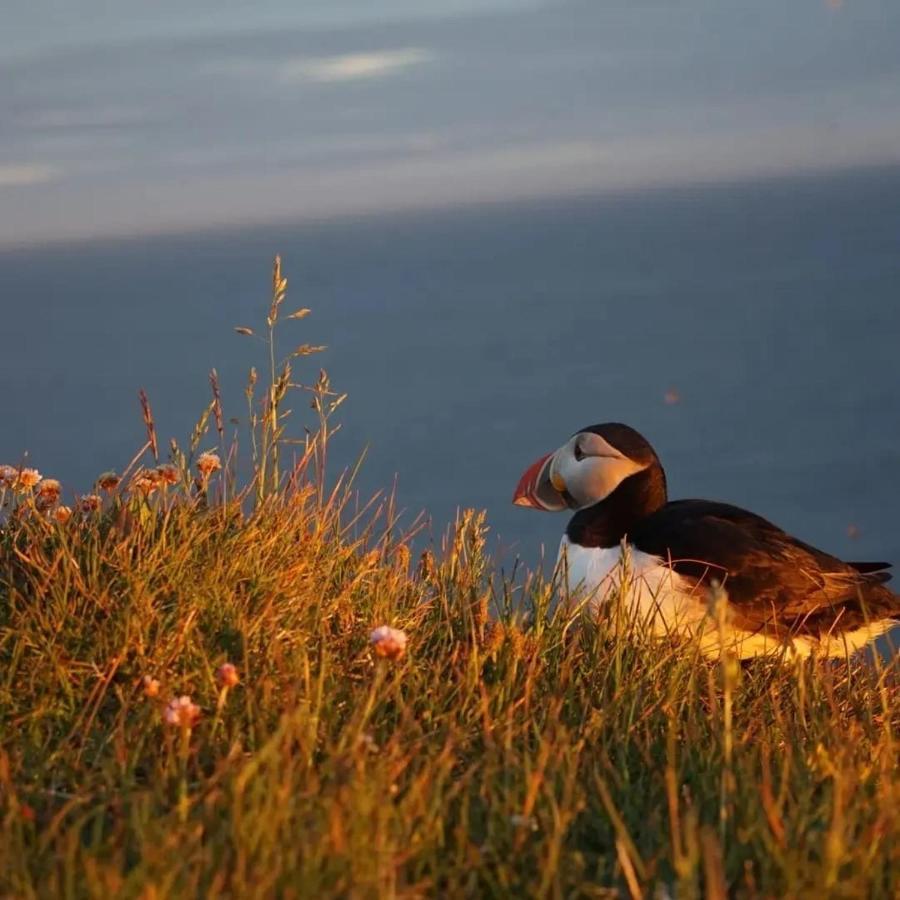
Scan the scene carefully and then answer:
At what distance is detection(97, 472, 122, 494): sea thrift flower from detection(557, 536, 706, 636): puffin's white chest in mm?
1511

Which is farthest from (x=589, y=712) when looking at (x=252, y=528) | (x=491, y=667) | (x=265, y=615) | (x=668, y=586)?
(x=668, y=586)

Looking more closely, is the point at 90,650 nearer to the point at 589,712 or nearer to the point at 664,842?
the point at 589,712

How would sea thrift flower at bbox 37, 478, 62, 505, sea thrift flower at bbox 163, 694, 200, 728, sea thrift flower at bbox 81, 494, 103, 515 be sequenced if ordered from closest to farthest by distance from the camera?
sea thrift flower at bbox 163, 694, 200, 728 → sea thrift flower at bbox 81, 494, 103, 515 → sea thrift flower at bbox 37, 478, 62, 505

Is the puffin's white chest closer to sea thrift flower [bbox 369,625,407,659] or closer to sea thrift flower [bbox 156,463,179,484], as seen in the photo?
sea thrift flower [bbox 156,463,179,484]

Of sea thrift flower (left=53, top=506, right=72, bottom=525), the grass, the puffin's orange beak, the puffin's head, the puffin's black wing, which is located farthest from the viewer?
the puffin's orange beak

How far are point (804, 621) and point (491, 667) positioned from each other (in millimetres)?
2045

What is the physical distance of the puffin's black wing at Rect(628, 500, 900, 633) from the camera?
5.45m

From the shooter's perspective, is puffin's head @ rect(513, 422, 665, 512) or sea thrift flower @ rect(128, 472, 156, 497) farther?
puffin's head @ rect(513, 422, 665, 512)

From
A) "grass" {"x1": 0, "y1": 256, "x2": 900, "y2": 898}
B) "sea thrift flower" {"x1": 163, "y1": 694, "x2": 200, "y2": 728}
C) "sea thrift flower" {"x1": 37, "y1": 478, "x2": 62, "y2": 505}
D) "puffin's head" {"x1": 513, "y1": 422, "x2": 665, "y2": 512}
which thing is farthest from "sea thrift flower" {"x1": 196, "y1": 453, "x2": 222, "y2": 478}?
"sea thrift flower" {"x1": 163, "y1": 694, "x2": 200, "y2": 728}

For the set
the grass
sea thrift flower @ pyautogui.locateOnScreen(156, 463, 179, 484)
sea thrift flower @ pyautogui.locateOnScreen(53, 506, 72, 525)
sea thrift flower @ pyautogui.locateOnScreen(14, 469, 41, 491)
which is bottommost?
the grass

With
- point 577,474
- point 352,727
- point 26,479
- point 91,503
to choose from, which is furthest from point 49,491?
point 577,474

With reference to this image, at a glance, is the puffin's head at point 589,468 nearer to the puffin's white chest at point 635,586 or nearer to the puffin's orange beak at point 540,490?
the puffin's orange beak at point 540,490

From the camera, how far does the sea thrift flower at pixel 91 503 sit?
4.42 meters

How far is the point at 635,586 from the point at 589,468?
83 centimetres
